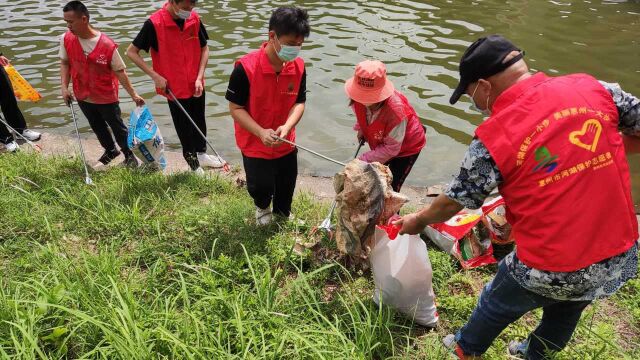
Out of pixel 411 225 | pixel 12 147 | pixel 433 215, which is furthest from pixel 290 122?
pixel 12 147

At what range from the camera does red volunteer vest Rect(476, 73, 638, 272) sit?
165 cm

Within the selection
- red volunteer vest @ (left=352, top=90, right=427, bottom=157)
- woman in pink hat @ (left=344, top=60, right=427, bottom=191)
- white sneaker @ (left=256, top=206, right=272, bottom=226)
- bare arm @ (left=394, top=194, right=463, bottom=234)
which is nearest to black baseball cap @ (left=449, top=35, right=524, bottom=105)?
bare arm @ (left=394, top=194, right=463, bottom=234)

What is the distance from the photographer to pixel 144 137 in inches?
171

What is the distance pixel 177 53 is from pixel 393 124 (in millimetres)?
2343

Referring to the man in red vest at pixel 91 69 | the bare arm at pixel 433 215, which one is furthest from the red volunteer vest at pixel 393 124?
the man in red vest at pixel 91 69

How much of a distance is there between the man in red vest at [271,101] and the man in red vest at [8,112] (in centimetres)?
386

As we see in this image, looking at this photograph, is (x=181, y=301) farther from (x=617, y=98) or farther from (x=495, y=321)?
(x=617, y=98)

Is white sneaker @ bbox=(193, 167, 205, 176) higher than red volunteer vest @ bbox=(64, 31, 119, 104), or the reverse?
red volunteer vest @ bbox=(64, 31, 119, 104)

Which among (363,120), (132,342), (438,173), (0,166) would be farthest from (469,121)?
(0,166)

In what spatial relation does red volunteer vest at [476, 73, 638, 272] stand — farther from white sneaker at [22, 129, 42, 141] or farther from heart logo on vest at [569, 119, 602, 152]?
white sneaker at [22, 129, 42, 141]

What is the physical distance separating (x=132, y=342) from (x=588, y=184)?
2041 millimetres

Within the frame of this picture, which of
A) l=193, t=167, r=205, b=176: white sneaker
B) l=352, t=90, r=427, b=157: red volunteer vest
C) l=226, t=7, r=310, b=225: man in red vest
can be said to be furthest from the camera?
l=193, t=167, r=205, b=176: white sneaker

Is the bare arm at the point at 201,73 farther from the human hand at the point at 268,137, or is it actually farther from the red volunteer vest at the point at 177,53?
the human hand at the point at 268,137

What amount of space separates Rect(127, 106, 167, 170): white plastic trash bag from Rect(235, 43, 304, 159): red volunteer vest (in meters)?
1.52
